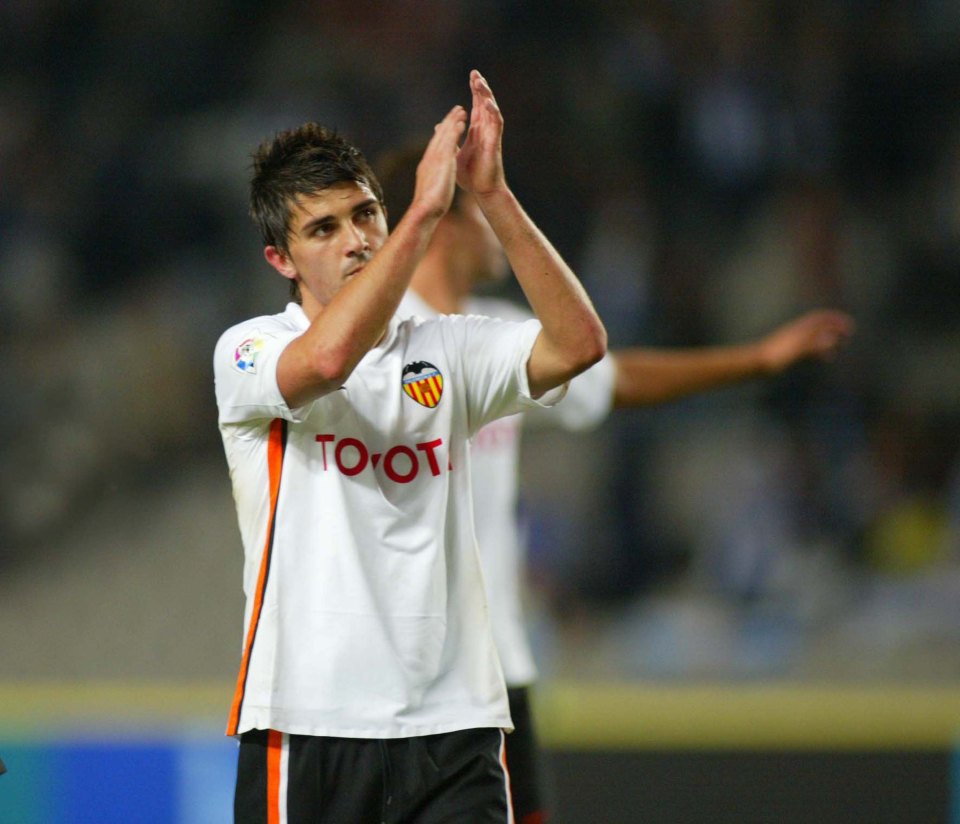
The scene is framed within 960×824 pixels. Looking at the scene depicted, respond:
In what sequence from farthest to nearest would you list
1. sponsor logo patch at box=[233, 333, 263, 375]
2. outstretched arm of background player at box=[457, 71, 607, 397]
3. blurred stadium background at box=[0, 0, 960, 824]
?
1. blurred stadium background at box=[0, 0, 960, 824]
2. sponsor logo patch at box=[233, 333, 263, 375]
3. outstretched arm of background player at box=[457, 71, 607, 397]

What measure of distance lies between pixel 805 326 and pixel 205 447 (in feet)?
11.9

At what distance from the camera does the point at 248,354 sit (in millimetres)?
2592

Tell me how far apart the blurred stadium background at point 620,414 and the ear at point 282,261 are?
2.34 meters

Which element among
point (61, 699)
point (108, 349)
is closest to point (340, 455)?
point (61, 699)

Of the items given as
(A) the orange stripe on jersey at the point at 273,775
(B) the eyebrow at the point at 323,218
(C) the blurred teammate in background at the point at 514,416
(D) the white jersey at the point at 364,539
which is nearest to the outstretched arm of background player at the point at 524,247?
(D) the white jersey at the point at 364,539

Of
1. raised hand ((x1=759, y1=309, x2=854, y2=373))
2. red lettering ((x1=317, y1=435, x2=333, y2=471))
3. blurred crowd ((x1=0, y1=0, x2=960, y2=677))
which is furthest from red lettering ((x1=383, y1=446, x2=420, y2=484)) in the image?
blurred crowd ((x1=0, y1=0, x2=960, y2=677))

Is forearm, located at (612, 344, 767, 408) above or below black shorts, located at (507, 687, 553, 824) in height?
above

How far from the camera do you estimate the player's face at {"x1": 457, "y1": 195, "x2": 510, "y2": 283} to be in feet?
12.7

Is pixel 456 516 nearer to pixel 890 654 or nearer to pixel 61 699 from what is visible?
pixel 61 699

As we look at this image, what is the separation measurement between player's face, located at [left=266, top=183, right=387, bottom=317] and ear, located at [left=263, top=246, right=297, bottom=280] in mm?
60

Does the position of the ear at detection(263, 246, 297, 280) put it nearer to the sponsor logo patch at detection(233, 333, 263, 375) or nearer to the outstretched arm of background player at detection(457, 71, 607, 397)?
the sponsor logo patch at detection(233, 333, 263, 375)

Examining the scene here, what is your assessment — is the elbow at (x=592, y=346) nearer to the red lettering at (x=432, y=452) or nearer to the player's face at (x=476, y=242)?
the red lettering at (x=432, y=452)

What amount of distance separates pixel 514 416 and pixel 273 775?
147cm

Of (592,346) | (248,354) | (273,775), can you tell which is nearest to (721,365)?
(592,346)
